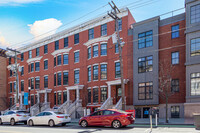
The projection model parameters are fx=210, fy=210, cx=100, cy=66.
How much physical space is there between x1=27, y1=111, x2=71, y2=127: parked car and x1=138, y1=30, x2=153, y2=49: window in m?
13.5

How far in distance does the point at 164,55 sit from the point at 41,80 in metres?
23.9

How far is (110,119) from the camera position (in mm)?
15758

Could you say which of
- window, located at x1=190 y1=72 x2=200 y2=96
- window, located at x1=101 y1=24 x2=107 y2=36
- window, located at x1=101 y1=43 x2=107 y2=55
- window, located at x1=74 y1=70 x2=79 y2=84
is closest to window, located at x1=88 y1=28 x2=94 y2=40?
window, located at x1=101 y1=24 x2=107 y2=36

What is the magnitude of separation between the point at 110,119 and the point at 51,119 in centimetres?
602

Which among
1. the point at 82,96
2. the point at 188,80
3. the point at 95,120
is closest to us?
the point at 95,120

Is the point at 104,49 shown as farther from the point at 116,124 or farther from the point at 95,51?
the point at 116,124

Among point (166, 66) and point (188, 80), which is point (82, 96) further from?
point (188, 80)

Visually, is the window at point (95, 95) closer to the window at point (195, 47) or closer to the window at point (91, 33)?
the window at point (91, 33)

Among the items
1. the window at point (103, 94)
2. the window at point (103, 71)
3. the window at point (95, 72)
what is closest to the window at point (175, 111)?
the window at point (103, 94)

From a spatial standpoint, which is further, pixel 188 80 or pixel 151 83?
pixel 151 83

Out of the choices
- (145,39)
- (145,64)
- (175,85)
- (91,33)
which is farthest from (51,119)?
(91,33)

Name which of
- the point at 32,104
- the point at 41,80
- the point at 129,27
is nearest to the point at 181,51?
the point at 129,27

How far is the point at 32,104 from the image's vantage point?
133ft

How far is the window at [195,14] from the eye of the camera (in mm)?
22208
